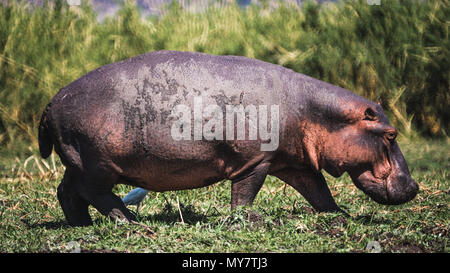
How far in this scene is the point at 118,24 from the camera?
836 cm

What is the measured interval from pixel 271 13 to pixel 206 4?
99 centimetres

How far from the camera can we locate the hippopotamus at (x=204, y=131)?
3799mm

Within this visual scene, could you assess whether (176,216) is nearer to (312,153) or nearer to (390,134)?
(312,153)

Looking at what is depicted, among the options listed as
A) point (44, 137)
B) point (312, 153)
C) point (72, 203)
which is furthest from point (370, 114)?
point (44, 137)

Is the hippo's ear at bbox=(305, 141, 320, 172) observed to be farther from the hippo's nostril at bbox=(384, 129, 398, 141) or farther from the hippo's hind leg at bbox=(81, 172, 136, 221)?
the hippo's hind leg at bbox=(81, 172, 136, 221)

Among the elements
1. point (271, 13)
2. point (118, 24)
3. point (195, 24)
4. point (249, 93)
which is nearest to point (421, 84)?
point (271, 13)

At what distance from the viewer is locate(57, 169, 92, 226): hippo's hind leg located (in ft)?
13.5

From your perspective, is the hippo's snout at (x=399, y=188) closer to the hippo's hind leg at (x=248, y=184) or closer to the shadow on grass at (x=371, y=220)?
the shadow on grass at (x=371, y=220)

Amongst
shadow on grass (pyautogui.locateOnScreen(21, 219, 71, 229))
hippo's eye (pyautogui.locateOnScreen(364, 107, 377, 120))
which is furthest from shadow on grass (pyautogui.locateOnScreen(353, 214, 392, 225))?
shadow on grass (pyautogui.locateOnScreen(21, 219, 71, 229))

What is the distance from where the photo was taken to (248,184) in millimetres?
4000

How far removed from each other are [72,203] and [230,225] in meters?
1.15

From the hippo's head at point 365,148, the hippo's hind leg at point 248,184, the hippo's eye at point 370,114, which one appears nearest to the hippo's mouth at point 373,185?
the hippo's head at point 365,148

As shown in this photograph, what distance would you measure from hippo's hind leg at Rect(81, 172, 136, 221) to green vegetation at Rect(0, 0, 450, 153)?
392cm

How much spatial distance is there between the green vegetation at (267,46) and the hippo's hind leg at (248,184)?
4.21m
